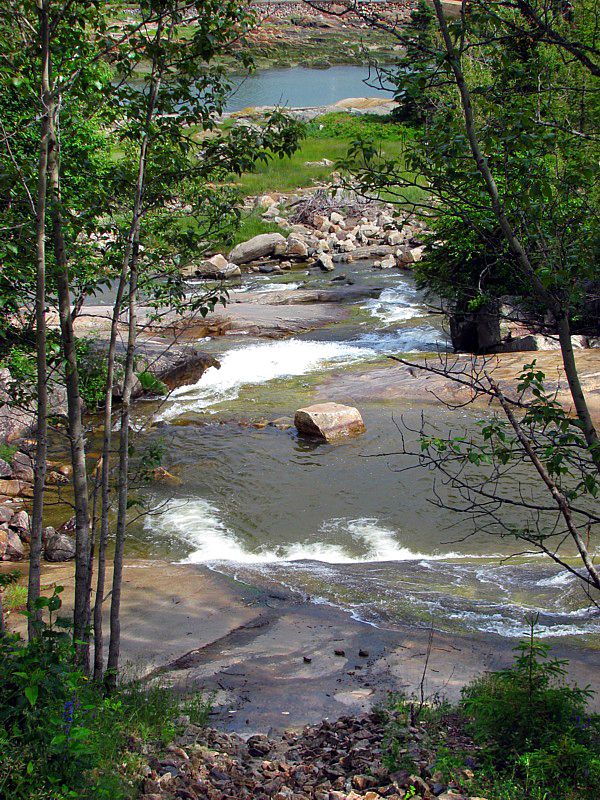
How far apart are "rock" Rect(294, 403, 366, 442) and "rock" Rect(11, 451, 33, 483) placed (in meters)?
4.59

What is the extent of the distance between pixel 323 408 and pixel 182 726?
9.19 m

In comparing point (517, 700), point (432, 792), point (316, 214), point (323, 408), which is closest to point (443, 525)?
point (323, 408)

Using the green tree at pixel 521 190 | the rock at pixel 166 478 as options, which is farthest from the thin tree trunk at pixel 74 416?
the rock at pixel 166 478

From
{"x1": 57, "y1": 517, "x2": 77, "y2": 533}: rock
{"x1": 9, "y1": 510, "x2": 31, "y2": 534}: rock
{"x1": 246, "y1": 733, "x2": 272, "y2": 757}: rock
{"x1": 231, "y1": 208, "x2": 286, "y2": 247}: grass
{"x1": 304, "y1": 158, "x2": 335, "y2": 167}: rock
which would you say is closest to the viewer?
{"x1": 246, "y1": 733, "x2": 272, "y2": 757}: rock

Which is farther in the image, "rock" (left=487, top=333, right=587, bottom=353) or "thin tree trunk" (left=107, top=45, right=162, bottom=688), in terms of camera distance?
"rock" (left=487, top=333, right=587, bottom=353)

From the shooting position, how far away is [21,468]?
42.3ft

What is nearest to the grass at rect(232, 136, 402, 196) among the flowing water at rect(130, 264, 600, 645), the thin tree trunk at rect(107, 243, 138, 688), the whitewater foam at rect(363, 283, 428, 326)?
the whitewater foam at rect(363, 283, 428, 326)

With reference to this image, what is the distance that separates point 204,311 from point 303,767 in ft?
9.91

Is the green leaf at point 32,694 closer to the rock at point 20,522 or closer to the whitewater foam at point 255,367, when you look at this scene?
the rock at point 20,522

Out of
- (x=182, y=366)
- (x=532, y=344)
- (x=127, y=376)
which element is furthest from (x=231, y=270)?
(x=127, y=376)

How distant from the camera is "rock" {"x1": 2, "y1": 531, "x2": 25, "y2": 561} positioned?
998 cm

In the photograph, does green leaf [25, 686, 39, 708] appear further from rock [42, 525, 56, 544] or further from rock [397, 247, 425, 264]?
rock [397, 247, 425, 264]

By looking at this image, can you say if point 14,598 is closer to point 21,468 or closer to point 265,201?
point 21,468

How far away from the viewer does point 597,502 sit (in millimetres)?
10844
